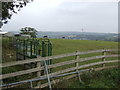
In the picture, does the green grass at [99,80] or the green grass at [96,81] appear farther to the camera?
the green grass at [99,80]

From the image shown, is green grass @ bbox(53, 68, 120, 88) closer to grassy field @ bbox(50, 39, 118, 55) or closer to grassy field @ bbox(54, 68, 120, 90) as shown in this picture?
grassy field @ bbox(54, 68, 120, 90)

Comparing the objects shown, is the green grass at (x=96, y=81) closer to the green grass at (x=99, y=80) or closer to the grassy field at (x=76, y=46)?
the green grass at (x=99, y=80)

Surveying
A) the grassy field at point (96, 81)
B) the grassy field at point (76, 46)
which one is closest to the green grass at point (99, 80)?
the grassy field at point (96, 81)

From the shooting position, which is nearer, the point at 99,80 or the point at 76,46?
the point at 99,80

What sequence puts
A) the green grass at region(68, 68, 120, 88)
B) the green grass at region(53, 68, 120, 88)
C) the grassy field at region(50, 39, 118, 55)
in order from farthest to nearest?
the grassy field at region(50, 39, 118, 55)
the green grass at region(68, 68, 120, 88)
the green grass at region(53, 68, 120, 88)

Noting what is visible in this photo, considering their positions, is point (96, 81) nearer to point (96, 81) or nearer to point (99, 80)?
point (96, 81)

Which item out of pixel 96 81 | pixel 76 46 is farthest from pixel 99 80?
pixel 76 46

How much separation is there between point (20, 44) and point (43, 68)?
6.79 metres

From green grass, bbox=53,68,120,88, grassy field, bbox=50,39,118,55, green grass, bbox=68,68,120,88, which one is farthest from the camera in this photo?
grassy field, bbox=50,39,118,55

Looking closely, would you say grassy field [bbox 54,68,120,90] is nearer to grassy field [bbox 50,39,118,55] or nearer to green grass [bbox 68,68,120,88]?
green grass [bbox 68,68,120,88]

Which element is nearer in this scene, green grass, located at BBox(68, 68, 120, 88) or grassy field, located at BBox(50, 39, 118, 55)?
green grass, located at BBox(68, 68, 120, 88)

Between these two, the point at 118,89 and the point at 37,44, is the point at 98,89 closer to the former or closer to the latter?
the point at 118,89

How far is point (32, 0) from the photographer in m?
12.6

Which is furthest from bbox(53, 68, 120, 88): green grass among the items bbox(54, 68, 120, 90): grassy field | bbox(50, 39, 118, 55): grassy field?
bbox(50, 39, 118, 55): grassy field
